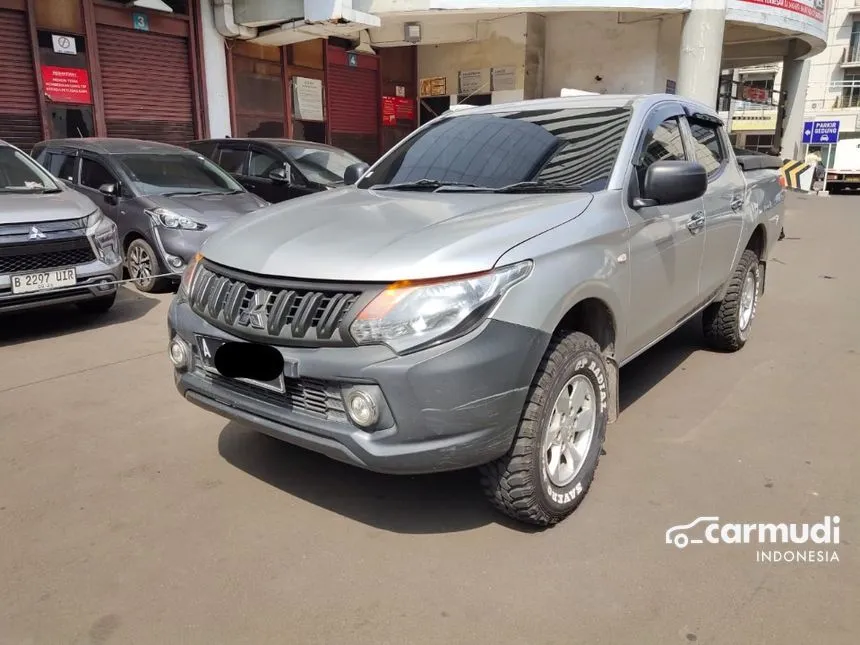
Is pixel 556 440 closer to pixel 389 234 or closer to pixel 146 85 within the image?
pixel 389 234

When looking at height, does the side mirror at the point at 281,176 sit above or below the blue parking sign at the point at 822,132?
below

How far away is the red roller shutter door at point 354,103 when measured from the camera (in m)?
14.8

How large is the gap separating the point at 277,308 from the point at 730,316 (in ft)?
11.8

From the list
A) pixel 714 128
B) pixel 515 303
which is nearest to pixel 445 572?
pixel 515 303

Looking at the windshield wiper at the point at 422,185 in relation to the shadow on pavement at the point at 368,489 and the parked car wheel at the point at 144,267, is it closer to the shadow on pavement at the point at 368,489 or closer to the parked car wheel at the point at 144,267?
the shadow on pavement at the point at 368,489

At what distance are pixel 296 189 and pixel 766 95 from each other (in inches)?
902

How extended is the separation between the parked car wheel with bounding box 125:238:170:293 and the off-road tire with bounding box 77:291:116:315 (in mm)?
687

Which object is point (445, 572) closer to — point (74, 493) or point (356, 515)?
point (356, 515)

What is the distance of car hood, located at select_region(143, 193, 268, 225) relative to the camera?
6.78 meters

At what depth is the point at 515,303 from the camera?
2.46 m

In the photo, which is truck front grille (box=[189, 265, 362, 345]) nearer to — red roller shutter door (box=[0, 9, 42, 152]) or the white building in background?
red roller shutter door (box=[0, 9, 42, 152])

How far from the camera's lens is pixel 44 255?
5.26m

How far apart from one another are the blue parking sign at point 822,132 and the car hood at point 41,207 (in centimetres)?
3783

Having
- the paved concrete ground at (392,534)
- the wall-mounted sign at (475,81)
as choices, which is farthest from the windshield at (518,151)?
the wall-mounted sign at (475,81)
